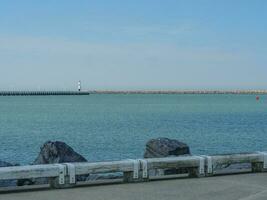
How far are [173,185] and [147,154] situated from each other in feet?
28.4

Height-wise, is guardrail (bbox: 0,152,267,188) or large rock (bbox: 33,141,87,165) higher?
guardrail (bbox: 0,152,267,188)

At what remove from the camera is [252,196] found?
9.91 m

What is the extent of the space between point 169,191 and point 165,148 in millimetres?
7900

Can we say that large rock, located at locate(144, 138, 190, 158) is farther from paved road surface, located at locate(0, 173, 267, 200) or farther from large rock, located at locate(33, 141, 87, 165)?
paved road surface, located at locate(0, 173, 267, 200)

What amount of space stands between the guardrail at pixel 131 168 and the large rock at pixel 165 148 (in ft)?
16.7

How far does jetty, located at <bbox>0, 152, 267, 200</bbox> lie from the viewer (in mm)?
9969

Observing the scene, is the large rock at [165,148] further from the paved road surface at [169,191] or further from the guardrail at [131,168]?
the paved road surface at [169,191]

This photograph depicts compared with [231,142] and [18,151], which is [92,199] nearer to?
[18,151]

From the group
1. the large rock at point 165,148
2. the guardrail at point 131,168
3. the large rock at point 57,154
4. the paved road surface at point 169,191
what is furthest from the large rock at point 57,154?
the paved road surface at point 169,191

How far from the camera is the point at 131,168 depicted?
11.3 meters

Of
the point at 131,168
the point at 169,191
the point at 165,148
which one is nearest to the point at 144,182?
the point at 131,168

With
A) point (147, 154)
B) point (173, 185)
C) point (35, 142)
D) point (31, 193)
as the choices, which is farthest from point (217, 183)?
point (35, 142)

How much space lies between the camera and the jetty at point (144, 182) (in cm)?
997

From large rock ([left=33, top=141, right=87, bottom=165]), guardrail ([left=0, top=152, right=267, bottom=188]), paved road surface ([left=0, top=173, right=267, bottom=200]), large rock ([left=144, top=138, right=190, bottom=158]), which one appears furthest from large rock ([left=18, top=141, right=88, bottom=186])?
paved road surface ([left=0, top=173, right=267, bottom=200])
